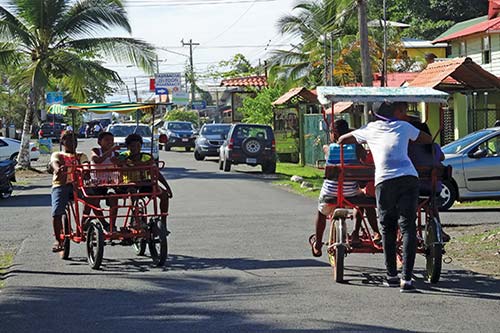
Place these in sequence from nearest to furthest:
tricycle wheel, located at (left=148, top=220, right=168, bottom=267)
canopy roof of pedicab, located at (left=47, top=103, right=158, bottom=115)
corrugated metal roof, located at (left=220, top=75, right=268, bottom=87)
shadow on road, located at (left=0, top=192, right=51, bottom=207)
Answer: tricycle wheel, located at (left=148, top=220, right=168, bottom=267), canopy roof of pedicab, located at (left=47, top=103, right=158, bottom=115), shadow on road, located at (left=0, top=192, right=51, bottom=207), corrugated metal roof, located at (left=220, top=75, right=268, bottom=87)

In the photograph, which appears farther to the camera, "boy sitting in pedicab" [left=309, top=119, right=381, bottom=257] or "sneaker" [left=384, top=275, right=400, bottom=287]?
"boy sitting in pedicab" [left=309, top=119, right=381, bottom=257]

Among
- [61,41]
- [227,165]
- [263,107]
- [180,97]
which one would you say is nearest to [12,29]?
[61,41]

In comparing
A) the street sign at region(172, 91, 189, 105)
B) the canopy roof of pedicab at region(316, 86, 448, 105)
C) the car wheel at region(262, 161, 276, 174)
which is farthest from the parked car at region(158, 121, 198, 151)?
the canopy roof of pedicab at region(316, 86, 448, 105)

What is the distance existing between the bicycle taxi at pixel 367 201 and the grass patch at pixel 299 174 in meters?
11.6

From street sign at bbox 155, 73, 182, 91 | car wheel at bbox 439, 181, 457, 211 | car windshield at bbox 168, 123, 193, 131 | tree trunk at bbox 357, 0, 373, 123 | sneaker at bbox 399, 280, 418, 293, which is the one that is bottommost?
sneaker at bbox 399, 280, 418, 293

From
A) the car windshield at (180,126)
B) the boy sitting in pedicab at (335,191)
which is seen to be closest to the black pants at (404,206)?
the boy sitting in pedicab at (335,191)

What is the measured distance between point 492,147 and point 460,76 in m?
4.55

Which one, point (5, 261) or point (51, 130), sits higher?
point (51, 130)

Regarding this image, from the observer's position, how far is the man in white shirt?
9.01 m

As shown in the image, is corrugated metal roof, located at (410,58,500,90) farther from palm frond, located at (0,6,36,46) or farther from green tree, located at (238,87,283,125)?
green tree, located at (238,87,283,125)

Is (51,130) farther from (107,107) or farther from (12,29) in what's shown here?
(107,107)

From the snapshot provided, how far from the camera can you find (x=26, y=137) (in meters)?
33.2

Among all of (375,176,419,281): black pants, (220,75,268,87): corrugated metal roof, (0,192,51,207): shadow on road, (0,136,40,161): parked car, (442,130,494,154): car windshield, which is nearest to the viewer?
(375,176,419,281): black pants

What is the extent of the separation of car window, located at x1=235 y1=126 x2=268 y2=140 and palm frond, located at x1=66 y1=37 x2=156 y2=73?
11.9 ft
